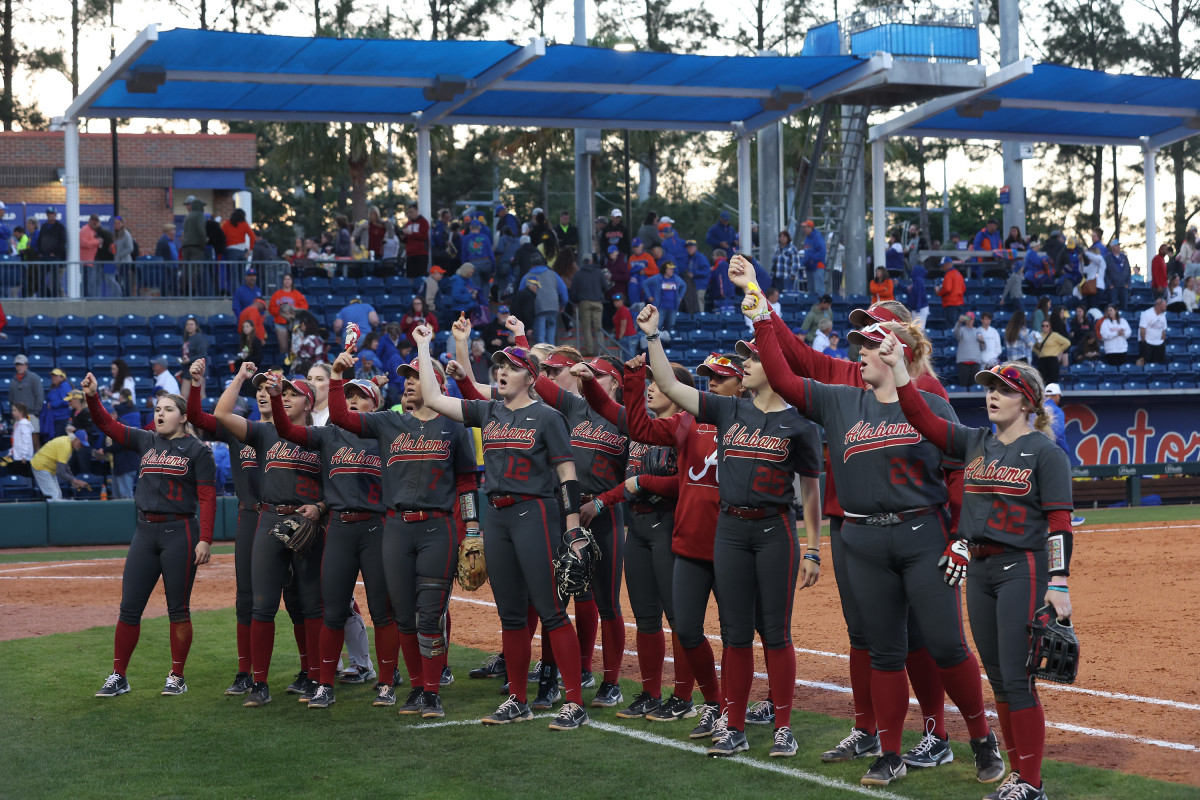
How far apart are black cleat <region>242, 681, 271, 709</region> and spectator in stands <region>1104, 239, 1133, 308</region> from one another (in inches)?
826

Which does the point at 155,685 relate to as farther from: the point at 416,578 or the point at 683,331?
the point at 683,331

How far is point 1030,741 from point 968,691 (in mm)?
516

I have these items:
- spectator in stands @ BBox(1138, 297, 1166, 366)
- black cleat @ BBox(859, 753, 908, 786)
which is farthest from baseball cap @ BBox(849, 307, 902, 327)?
spectator in stands @ BBox(1138, 297, 1166, 366)

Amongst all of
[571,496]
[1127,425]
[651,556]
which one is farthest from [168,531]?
[1127,425]

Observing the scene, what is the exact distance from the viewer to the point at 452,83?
20344mm

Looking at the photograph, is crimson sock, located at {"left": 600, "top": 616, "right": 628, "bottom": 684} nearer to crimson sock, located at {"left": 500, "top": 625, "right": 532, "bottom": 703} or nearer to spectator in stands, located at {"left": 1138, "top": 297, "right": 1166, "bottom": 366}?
crimson sock, located at {"left": 500, "top": 625, "right": 532, "bottom": 703}

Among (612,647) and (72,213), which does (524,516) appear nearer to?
(612,647)

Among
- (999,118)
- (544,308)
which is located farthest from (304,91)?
(999,118)

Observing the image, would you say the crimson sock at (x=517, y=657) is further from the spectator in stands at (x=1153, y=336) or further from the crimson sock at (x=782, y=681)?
the spectator in stands at (x=1153, y=336)

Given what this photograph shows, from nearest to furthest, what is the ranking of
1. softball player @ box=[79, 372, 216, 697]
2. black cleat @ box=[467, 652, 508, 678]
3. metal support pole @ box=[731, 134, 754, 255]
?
softball player @ box=[79, 372, 216, 697]
black cleat @ box=[467, 652, 508, 678]
metal support pole @ box=[731, 134, 754, 255]

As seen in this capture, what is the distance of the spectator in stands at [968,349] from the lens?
72.0 feet

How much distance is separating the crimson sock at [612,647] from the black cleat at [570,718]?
2.14 ft

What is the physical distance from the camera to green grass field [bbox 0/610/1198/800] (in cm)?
626

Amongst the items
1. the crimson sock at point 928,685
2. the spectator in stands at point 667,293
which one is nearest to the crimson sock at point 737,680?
the crimson sock at point 928,685
